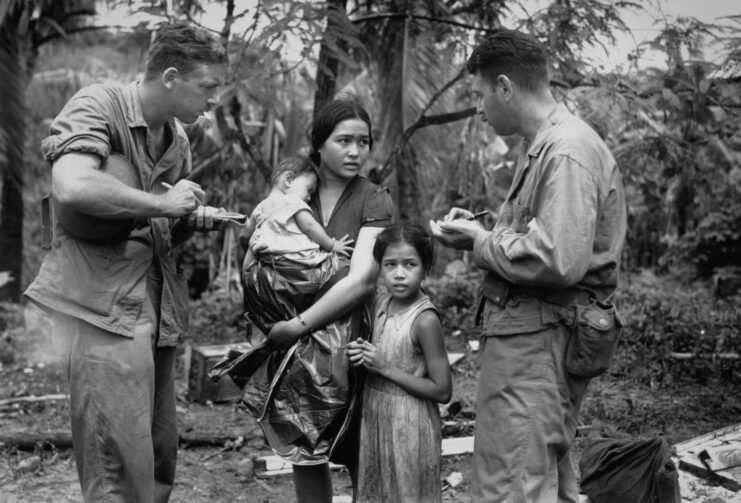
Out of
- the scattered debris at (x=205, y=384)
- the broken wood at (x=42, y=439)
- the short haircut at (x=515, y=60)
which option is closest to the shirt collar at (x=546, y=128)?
the short haircut at (x=515, y=60)

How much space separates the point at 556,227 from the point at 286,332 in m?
1.30

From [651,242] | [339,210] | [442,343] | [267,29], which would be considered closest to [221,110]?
[267,29]

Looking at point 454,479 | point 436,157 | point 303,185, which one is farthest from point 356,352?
point 436,157

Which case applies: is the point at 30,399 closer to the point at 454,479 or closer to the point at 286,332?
the point at 454,479

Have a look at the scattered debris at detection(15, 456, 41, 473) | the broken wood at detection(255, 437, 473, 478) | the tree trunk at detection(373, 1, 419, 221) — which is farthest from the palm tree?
the broken wood at detection(255, 437, 473, 478)

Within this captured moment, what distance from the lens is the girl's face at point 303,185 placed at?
3.69 meters

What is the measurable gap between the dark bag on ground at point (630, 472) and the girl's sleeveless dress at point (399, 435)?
4.01 feet

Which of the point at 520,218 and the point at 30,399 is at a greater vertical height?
the point at 520,218

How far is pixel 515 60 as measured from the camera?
9.93ft

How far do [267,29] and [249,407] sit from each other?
2.92m

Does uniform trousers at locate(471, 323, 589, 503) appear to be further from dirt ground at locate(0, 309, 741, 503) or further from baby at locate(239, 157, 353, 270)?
dirt ground at locate(0, 309, 741, 503)

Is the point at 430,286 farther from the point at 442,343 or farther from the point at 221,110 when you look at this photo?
the point at 442,343

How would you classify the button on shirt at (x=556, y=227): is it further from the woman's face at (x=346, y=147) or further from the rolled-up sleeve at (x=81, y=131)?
the rolled-up sleeve at (x=81, y=131)

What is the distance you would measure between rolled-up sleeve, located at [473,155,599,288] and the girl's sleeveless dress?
770 millimetres
